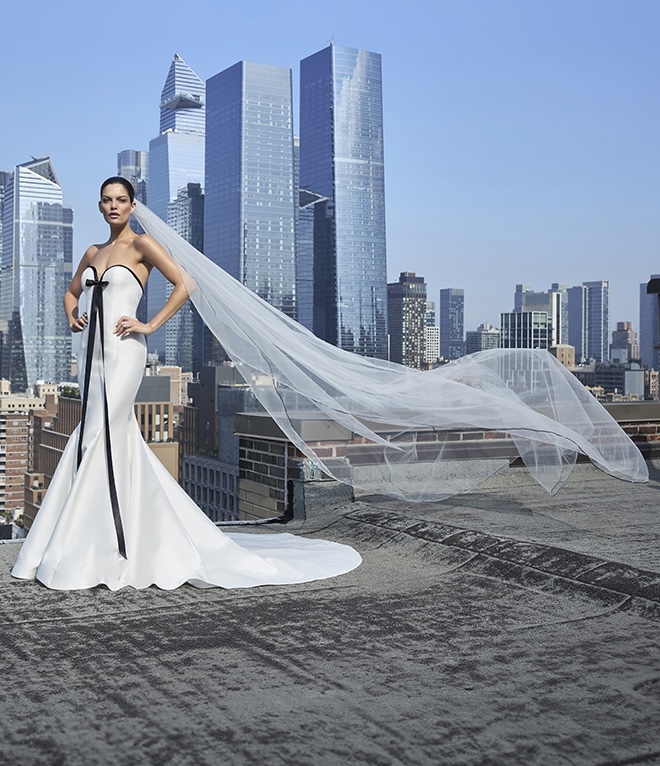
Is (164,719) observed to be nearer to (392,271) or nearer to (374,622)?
(374,622)

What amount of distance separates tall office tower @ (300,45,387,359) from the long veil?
408 feet

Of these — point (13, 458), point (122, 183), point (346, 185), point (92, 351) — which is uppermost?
point (346, 185)

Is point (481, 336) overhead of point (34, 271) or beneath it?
beneath

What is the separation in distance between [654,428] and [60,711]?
654 centimetres

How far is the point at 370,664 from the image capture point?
2.81 m

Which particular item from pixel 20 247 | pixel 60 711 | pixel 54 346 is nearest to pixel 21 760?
pixel 60 711

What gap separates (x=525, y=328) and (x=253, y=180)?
9194cm

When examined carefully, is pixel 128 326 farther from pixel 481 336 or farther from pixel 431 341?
pixel 431 341

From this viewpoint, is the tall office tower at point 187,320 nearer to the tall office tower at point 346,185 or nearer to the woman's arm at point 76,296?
the tall office tower at point 346,185

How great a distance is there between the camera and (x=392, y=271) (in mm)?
141500

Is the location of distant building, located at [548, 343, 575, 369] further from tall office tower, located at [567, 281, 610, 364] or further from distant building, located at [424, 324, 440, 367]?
distant building, located at [424, 324, 440, 367]

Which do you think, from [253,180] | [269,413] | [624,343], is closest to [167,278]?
[269,413]

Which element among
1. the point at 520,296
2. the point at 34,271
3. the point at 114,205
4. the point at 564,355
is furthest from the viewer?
the point at 34,271

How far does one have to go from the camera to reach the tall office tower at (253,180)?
137 m
